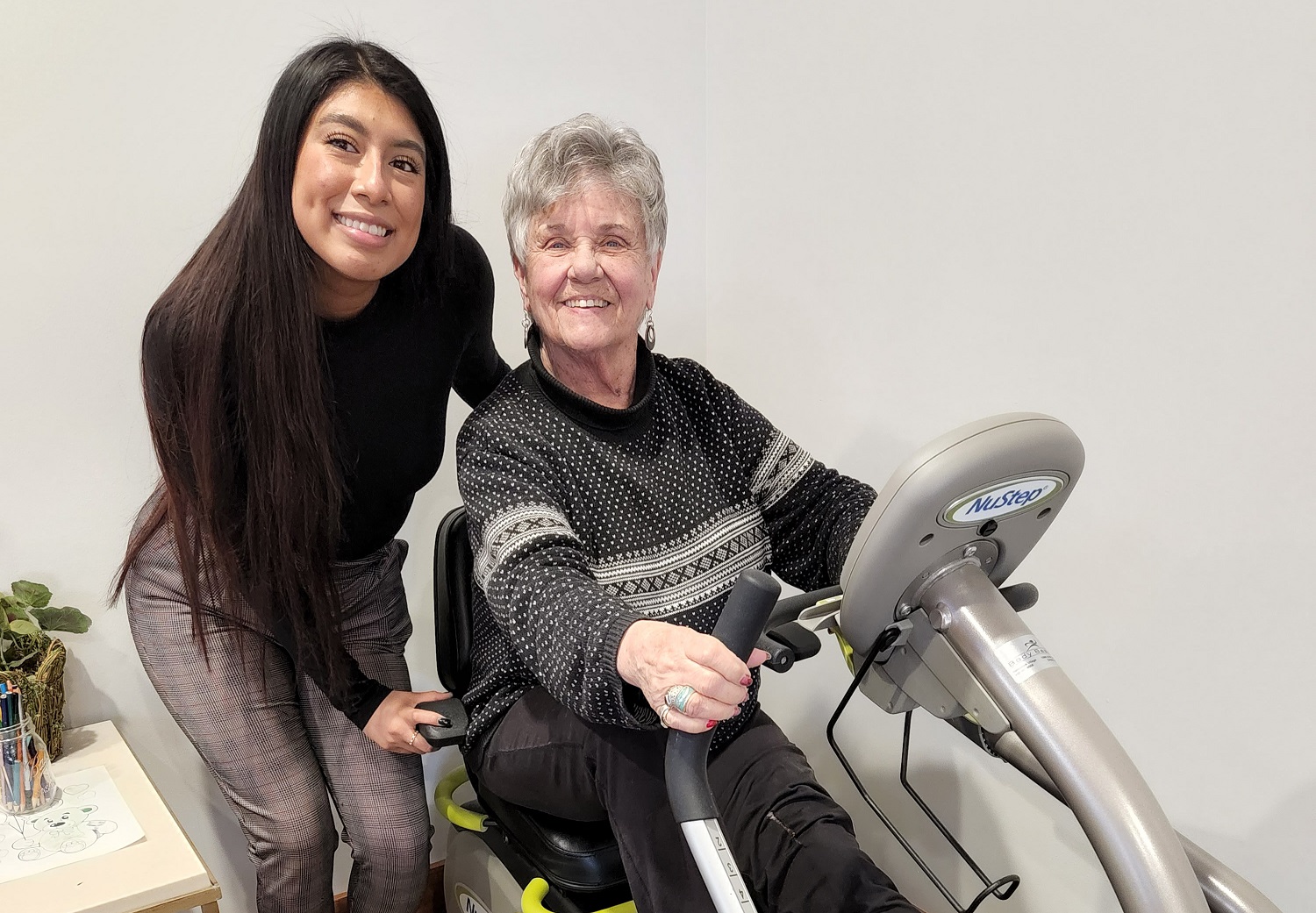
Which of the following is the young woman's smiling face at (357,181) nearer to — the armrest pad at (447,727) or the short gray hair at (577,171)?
the short gray hair at (577,171)

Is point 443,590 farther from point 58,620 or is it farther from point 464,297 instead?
point 58,620

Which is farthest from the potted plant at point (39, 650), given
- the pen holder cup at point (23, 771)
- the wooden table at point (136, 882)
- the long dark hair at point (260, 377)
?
the long dark hair at point (260, 377)

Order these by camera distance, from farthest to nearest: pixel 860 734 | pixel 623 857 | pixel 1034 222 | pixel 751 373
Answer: pixel 751 373 → pixel 860 734 → pixel 1034 222 → pixel 623 857

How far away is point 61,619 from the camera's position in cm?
187

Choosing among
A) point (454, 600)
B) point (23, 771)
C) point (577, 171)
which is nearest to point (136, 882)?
point (23, 771)

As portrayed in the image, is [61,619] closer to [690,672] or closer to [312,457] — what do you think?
[312,457]

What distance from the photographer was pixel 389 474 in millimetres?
1698

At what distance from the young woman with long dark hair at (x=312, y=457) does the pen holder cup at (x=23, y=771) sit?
196mm

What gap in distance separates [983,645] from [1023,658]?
0.14ft

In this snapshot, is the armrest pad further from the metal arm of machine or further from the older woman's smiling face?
the metal arm of machine

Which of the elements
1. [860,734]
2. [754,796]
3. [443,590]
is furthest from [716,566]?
[860,734]

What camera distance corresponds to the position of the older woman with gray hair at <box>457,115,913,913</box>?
1319 mm

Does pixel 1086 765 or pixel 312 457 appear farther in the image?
pixel 312 457

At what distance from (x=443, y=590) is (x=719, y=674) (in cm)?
82
